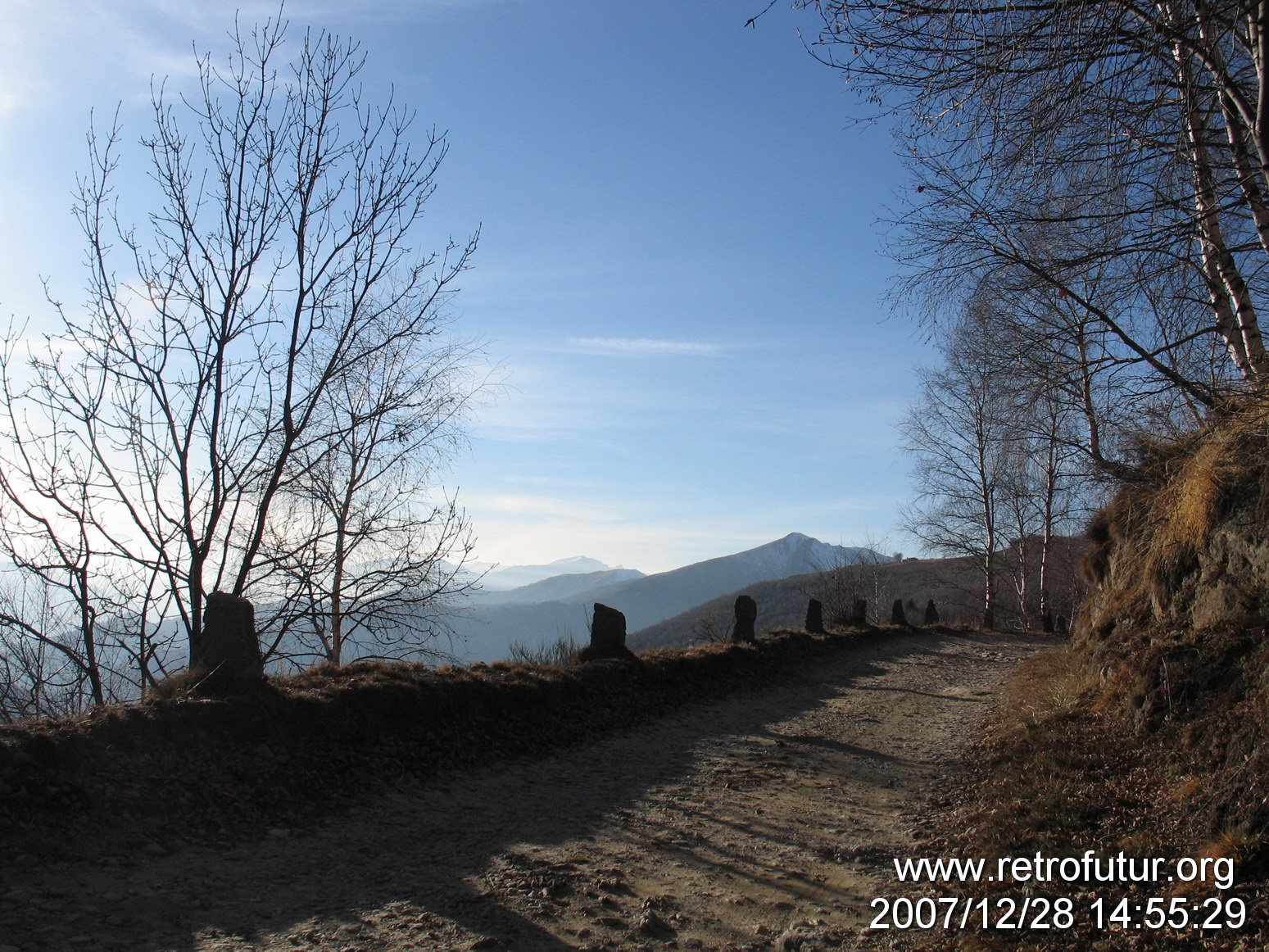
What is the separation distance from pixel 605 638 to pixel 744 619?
15.1 feet

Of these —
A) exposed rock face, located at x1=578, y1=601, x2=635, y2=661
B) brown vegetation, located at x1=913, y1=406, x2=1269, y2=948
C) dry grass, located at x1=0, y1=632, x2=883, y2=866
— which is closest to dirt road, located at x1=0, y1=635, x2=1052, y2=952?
dry grass, located at x1=0, y1=632, x2=883, y2=866

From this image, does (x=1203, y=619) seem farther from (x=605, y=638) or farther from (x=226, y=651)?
(x=226, y=651)

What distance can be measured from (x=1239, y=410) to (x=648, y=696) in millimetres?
6835

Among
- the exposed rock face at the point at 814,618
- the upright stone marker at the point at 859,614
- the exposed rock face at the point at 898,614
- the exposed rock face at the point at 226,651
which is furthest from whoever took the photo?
the exposed rock face at the point at 898,614

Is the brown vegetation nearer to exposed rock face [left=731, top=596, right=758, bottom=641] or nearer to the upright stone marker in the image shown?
exposed rock face [left=731, top=596, right=758, bottom=641]

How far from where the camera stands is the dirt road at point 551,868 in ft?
11.5

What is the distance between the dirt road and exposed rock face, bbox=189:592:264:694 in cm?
153

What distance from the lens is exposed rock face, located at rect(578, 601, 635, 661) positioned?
10.6 meters

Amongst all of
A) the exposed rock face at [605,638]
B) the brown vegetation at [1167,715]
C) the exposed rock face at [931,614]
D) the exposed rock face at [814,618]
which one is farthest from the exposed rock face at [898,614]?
the brown vegetation at [1167,715]

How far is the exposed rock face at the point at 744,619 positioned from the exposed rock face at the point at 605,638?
3.84m

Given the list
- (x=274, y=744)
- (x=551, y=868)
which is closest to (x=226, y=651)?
(x=274, y=744)

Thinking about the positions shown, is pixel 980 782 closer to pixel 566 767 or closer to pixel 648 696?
pixel 566 767

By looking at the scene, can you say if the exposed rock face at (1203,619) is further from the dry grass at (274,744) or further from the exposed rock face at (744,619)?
the exposed rock face at (744,619)

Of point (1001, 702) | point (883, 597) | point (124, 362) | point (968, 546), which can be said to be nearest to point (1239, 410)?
point (1001, 702)
